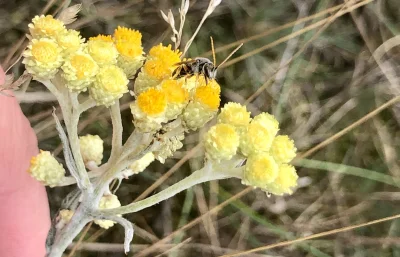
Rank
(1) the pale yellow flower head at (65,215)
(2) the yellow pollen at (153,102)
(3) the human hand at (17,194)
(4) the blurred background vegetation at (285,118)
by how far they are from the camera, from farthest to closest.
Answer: (4) the blurred background vegetation at (285,118) → (3) the human hand at (17,194) → (1) the pale yellow flower head at (65,215) → (2) the yellow pollen at (153,102)

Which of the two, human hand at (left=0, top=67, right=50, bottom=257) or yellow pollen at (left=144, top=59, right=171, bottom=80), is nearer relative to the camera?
yellow pollen at (left=144, top=59, right=171, bottom=80)

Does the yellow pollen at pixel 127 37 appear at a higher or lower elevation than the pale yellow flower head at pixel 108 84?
higher

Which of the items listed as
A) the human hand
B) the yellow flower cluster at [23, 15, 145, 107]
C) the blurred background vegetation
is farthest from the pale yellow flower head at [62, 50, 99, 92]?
the blurred background vegetation

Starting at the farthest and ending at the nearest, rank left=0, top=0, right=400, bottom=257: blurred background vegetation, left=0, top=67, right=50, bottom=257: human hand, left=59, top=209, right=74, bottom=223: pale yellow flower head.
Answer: left=0, top=0, right=400, bottom=257: blurred background vegetation → left=0, top=67, right=50, bottom=257: human hand → left=59, top=209, right=74, bottom=223: pale yellow flower head

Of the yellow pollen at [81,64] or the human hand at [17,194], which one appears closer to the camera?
the yellow pollen at [81,64]

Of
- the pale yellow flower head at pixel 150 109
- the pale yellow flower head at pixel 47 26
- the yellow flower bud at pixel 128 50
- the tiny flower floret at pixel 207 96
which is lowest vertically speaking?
the pale yellow flower head at pixel 150 109

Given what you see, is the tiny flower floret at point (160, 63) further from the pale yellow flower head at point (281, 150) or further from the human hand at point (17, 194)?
the human hand at point (17, 194)

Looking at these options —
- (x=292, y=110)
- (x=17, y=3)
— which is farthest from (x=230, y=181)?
(x=17, y=3)

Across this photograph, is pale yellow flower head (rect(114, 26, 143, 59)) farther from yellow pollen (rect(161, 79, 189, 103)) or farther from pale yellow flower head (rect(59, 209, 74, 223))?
pale yellow flower head (rect(59, 209, 74, 223))

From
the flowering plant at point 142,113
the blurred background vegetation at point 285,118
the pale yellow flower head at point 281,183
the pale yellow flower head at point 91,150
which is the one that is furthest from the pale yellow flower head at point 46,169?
the blurred background vegetation at point 285,118

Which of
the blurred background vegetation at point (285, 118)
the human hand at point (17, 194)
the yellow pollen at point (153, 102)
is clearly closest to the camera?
the yellow pollen at point (153, 102)
